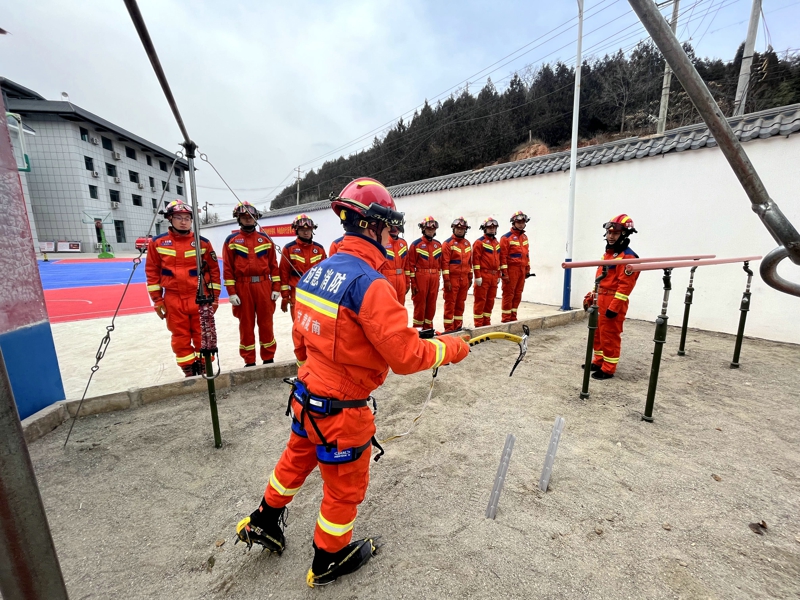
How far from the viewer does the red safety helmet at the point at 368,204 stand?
6.61 feet

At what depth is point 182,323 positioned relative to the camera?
4.53 m

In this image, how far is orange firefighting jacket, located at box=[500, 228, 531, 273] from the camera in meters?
7.14

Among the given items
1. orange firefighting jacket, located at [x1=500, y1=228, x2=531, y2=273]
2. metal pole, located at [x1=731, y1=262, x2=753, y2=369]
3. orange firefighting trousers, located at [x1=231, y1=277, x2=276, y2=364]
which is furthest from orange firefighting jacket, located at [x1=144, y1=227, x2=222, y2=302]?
metal pole, located at [x1=731, y1=262, x2=753, y2=369]

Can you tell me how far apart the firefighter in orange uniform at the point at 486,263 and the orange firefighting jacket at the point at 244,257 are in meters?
3.86

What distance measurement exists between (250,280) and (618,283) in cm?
476

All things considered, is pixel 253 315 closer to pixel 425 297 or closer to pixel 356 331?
pixel 425 297

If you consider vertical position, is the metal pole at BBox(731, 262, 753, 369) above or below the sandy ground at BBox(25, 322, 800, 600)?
above

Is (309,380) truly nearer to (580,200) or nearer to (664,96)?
(580,200)

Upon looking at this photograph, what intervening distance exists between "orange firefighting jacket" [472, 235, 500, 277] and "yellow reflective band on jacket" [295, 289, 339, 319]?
5557 mm

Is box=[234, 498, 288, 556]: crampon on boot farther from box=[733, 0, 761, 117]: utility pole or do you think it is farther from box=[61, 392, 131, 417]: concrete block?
box=[733, 0, 761, 117]: utility pole

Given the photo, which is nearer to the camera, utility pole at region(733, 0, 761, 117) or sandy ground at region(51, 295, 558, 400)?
sandy ground at region(51, 295, 558, 400)

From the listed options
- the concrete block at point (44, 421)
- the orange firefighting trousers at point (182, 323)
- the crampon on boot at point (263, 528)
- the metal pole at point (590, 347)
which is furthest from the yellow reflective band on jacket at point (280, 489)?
the metal pole at point (590, 347)

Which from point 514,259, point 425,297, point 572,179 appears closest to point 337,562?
point 425,297

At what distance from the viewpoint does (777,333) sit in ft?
20.2
